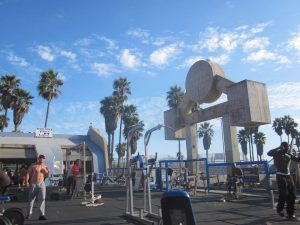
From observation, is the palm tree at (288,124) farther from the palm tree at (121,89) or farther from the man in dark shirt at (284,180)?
the man in dark shirt at (284,180)

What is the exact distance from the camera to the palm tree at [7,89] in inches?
1583

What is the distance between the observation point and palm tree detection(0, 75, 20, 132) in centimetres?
4022

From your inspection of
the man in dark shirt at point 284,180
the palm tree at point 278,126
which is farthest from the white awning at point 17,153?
the palm tree at point 278,126

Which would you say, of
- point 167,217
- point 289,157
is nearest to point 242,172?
point 289,157

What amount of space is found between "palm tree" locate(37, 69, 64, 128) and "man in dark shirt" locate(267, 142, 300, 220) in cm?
3642

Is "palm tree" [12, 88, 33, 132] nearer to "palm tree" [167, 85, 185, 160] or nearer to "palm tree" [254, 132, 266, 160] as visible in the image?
"palm tree" [167, 85, 185, 160]

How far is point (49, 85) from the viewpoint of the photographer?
42.4 meters

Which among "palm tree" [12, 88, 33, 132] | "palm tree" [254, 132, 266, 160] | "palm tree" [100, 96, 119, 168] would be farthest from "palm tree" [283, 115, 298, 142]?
"palm tree" [12, 88, 33, 132]

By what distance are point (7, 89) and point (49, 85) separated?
15.2ft

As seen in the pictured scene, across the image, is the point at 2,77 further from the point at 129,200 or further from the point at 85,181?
the point at 129,200

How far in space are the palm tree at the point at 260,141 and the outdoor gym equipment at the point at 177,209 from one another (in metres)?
75.9

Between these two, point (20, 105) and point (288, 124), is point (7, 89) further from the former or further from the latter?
point (288, 124)

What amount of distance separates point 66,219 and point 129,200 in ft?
5.63

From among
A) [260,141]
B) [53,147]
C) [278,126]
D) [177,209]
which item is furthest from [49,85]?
[260,141]
